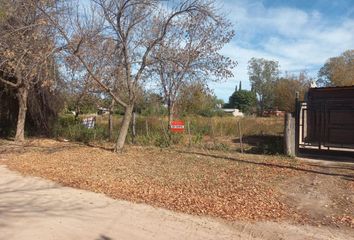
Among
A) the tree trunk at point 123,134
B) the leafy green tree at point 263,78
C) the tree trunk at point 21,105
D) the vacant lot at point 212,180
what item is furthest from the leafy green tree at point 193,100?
the leafy green tree at point 263,78

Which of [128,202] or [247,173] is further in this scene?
[247,173]

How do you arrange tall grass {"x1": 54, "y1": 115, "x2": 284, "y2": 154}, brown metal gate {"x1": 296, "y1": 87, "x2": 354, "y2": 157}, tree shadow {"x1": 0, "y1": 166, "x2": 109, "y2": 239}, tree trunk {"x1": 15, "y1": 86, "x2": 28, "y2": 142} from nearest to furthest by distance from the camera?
1. tree shadow {"x1": 0, "y1": 166, "x2": 109, "y2": 239}
2. brown metal gate {"x1": 296, "y1": 87, "x2": 354, "y2": 157}
3. tall grass {"x1": 54, "y1": 115, "x2": 284, "y2": 154}
4. tree trunk {"x1": 15, "y1": 86, "x2": 28, "y2": 142}

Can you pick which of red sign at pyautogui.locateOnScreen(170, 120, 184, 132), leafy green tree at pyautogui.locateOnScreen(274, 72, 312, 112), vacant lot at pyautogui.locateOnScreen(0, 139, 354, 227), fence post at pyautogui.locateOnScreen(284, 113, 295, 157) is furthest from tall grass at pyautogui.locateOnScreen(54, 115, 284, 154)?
leafy green tree at pyautogui.locateOnScreen(274, 72, 312, 112)

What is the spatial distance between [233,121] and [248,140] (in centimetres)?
458

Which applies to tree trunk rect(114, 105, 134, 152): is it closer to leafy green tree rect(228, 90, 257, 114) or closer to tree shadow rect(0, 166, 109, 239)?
tree shadow rect(0, 166, 109, 239)

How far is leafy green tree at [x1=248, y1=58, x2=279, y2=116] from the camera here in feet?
268

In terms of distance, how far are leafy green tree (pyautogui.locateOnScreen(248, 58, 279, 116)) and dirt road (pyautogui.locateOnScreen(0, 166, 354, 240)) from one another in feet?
247

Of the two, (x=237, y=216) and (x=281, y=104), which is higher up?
(x=281, y=104)

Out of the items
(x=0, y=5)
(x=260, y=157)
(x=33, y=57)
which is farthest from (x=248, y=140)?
(x=0, y=5)

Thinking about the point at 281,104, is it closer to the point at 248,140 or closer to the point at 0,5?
the point at 248,140

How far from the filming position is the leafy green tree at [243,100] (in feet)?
295

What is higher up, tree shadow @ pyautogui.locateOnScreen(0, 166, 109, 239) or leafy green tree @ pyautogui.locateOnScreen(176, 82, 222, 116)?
leafy green tree @ pyautogui.locateOnScreen(176, 82, 222, 116)

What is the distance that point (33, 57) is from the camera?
537 inches

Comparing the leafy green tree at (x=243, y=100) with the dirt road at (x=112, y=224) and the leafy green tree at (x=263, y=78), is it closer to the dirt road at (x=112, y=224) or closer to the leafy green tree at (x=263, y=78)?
the leafy green tree at (x=263, y=78)
